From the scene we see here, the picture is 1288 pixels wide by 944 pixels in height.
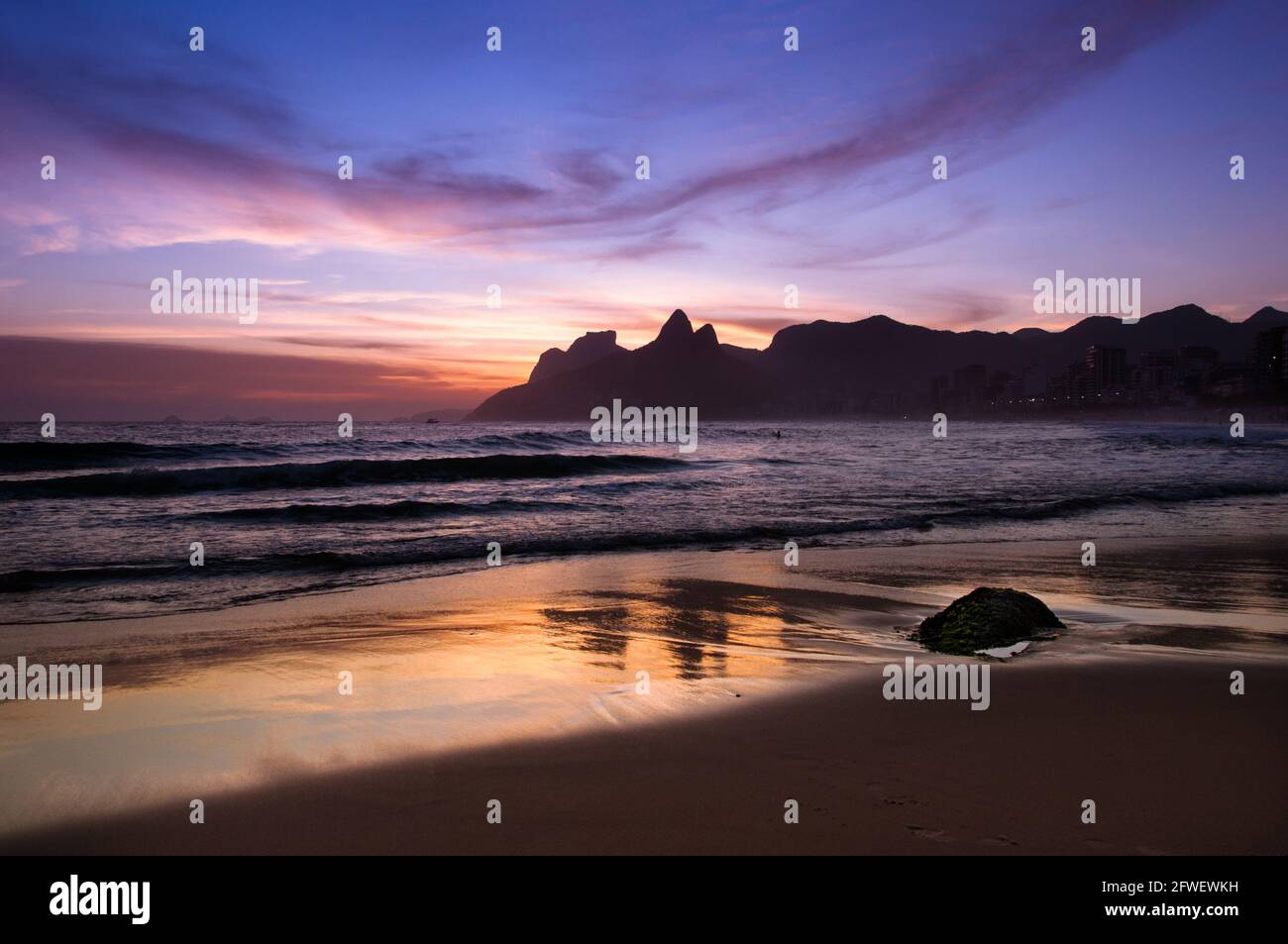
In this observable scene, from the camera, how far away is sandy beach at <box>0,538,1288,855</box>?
415 cm

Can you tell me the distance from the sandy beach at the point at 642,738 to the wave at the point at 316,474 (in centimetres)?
2083

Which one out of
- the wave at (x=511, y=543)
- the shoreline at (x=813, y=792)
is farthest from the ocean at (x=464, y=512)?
the shoreline at (x=813, y=792)

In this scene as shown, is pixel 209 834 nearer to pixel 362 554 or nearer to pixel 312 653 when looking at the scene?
pixel 312 653

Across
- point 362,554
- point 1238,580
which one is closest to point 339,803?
point 362,554

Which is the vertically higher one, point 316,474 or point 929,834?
point 316,474

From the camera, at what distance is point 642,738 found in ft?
18.2

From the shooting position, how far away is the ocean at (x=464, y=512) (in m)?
13.3

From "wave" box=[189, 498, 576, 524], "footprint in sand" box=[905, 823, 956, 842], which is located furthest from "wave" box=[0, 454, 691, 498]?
"footprint in sand" box=[905, 823, 956, 842]

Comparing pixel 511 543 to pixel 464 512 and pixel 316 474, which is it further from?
pixel 316 474

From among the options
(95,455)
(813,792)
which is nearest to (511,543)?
(813,792)

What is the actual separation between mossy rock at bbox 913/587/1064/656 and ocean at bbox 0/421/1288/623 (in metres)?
7.95

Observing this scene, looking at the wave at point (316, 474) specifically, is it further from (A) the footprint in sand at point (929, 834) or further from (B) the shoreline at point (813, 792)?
(A) the footprint in sand at point (929, 834)

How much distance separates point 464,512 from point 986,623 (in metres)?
16.6

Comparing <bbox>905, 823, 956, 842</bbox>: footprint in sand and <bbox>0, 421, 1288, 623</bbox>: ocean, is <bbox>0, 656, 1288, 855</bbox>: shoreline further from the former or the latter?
<bbox>0, 421, 1288, 623</bbox>: ocean
